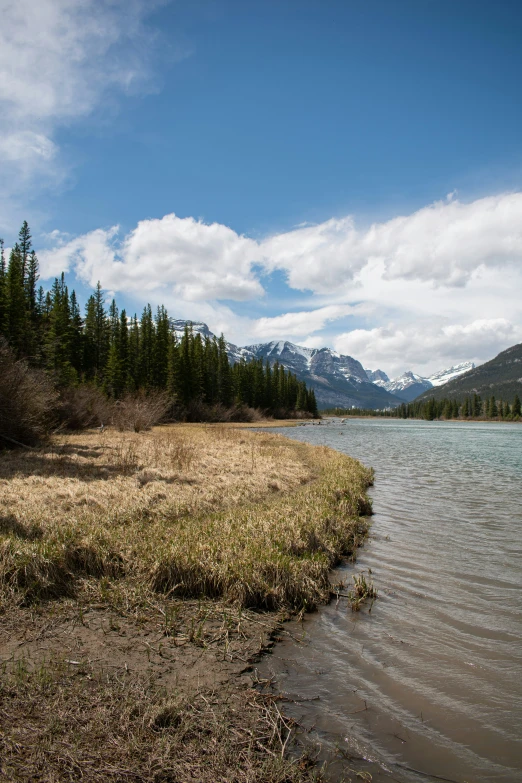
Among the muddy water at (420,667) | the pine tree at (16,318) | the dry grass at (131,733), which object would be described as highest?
the pine tree at (16,318)

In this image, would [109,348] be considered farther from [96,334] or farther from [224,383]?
[224,383]

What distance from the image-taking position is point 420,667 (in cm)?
545

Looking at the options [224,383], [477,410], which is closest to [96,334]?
[224,383]

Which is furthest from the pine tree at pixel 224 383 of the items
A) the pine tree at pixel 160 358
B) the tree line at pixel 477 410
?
the tree line at pixel 477 410

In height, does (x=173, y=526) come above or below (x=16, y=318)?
below

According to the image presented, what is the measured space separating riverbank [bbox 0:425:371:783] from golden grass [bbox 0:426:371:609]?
1.4 inches

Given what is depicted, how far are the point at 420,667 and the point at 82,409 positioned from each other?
30.3m

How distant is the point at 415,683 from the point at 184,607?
127 inches

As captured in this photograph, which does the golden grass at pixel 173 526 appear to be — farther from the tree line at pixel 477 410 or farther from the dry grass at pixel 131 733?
the tree line at pixel 477 410

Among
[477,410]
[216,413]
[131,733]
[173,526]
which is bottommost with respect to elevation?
[477,410]

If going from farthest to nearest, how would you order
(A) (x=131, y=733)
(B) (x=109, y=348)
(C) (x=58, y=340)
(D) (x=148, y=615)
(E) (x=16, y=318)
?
(B) (x=109, y=348)
(C) (x=58, y=340)
(E) (x=16, y=318)
(D) (x=148, y=615)
(A) (x=131, y=733)

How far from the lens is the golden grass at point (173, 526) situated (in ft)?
22.6

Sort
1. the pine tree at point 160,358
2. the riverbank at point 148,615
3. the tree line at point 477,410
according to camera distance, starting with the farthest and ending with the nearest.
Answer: the tree line at point 477,410 < the pine tree at point 160,358 < the riverbank at point 148,615

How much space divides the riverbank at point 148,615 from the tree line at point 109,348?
121 ft
